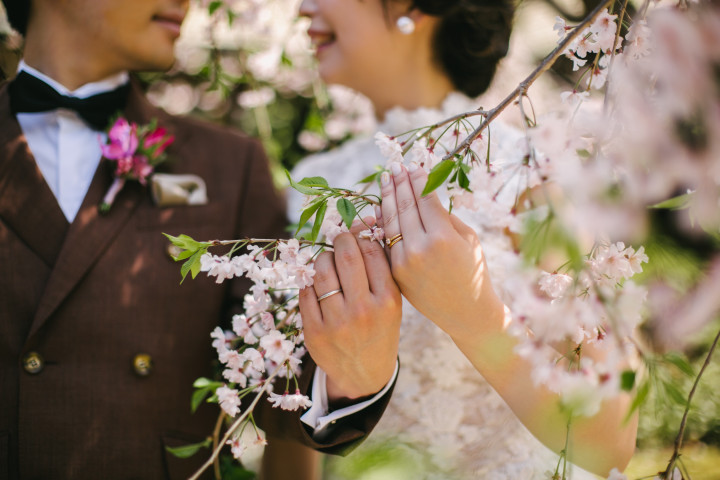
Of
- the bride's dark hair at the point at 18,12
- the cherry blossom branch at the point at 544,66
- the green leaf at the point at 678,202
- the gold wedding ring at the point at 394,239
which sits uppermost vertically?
the bride's dark hair at the point at 18,12

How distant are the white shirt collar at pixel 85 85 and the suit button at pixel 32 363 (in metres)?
0.76

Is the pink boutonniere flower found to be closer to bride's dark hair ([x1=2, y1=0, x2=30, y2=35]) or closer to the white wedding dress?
bride's dark hair ([x1=2, y1=0, x2=30, y2=35])

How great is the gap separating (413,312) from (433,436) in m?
0.36

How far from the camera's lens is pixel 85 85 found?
166cm

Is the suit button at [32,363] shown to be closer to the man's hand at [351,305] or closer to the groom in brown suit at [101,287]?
the groom in brown suit at [101,287]

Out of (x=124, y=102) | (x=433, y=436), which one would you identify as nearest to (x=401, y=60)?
(x=124, y=102)

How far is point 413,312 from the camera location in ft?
5.04

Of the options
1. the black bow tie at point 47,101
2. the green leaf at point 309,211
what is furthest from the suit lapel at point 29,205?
the green leaf at point 309,211

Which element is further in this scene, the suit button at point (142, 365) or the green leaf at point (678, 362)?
the suit button at point (142, 365)

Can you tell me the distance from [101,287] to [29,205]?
29 cm

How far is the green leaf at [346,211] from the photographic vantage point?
821mm

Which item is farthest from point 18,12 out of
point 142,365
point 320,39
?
point 142,365

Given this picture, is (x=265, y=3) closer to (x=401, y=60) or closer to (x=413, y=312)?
(x=401, y=60)

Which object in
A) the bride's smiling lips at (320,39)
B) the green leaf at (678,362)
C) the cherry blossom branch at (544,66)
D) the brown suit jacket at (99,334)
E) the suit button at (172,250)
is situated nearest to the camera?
the green leaf at (678,362)
